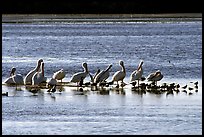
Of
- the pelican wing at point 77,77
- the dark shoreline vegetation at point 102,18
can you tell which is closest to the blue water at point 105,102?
the pelican wing at point 77,77

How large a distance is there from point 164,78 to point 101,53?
20.7 feet

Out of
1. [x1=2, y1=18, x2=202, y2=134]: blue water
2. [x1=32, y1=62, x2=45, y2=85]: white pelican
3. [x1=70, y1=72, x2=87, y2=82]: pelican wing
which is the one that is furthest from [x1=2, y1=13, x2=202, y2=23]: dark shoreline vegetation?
[x1=32, y1=62, x2=45, y2=85]: white pelican

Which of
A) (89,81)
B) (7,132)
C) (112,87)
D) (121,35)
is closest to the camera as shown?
(7,132)

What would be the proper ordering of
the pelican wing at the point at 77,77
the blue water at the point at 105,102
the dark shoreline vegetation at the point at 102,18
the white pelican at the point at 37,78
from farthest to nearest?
the dark shoreline vegetation at the point at 102,18
the pelican wing at the point at 77,77
the white pelican at the point at 37,78
the blue water at the point at 105,102

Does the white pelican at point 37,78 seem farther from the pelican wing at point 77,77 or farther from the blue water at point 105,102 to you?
the pelican wing at point 77,77

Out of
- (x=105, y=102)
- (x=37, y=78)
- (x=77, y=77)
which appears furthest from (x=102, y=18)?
(x=105, y=102)

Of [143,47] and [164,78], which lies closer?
[164,78]

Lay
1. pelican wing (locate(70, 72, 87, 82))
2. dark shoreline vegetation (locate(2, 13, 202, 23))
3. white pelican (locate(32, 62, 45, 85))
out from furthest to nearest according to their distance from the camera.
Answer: dark shoreline vegetation (locate(2, 13, 202, 23))
pelican wing (locate(70, 72, 87, 82))
white pelican (locate(32, 62, 45, 85))

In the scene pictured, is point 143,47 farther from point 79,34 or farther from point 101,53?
point 79,34

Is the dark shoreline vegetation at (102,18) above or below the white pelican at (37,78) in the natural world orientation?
above

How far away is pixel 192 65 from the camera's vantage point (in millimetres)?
14953

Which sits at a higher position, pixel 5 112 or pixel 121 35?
pixel 121 35

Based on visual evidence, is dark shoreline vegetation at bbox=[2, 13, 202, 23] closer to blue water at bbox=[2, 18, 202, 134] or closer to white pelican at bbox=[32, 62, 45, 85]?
blue water at bbox=[2, 18, 202, 134]

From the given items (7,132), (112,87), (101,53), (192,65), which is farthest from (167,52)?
(7,132)
